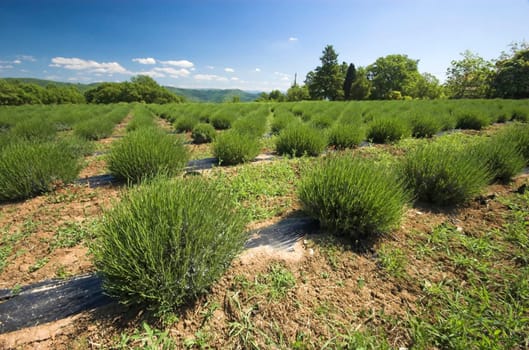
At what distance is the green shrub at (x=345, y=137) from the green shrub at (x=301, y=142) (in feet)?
1.61

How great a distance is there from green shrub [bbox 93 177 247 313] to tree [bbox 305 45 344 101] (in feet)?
142

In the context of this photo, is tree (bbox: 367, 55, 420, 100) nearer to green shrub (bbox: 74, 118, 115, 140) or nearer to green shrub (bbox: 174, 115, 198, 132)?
green shrub (bbox: 174, 115, 198, 132)

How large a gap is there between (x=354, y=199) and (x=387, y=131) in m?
4.08

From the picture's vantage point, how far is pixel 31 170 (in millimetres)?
2490

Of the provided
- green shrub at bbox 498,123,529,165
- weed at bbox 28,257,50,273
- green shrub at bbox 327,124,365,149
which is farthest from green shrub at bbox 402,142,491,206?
weed at bbox 28,257,50,273

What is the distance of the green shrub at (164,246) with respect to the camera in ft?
3.72

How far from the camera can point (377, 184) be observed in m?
1.79

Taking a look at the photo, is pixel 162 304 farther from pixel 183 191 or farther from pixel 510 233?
pixel 510 233

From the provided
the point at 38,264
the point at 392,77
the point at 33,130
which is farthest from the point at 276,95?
the point at 38,264

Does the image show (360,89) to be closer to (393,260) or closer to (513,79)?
(513,79)

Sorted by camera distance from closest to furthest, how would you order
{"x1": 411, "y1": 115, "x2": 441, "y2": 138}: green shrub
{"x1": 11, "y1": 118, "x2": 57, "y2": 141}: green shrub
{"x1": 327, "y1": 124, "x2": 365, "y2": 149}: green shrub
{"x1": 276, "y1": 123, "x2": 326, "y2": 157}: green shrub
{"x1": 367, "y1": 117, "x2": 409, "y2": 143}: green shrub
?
{"x1": 276, "y1": 123, "x2": 326, "y2": 157}: green shrub
{"x1": 327, "y1": 124, "x2": 365, "y2": 149}: green shrub
{"x1": 367, "y1": 117, "x2": 409, "y2": 143}: green shrub
{"x1": 11, "y1": 118, "x2": 57, "y2": 141}: green shrub
{"x1": 411, "y1": 115, "x2": 441, "y2": 138}: green shrub

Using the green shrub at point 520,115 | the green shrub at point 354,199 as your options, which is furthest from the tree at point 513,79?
the green shrub at point 354,199

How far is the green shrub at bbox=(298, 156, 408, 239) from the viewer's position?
172 centimetres

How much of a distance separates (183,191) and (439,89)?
161ft
